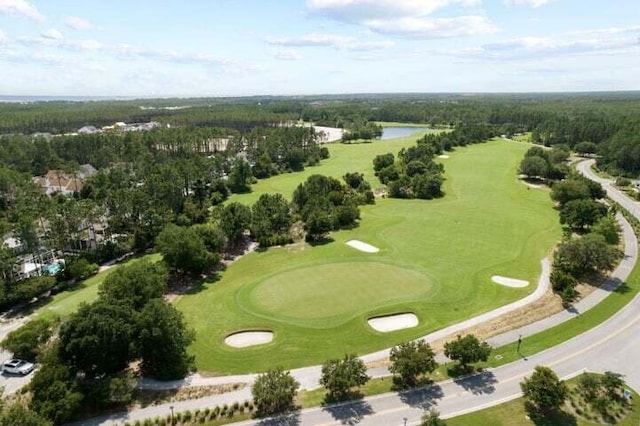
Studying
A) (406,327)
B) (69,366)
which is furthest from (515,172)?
(69,366)

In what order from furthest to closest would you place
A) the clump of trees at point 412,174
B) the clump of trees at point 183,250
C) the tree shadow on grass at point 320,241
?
the clump of trees at point 412,174 → the tree shadow on grass at point 320,241 → the clump of trees at point 183,250

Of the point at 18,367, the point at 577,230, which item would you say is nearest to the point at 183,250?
the point at 18,367

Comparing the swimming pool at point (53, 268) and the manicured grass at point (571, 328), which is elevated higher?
the swimming pool at point (53, 268)

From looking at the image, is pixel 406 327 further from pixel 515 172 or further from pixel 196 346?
pixel 515 172

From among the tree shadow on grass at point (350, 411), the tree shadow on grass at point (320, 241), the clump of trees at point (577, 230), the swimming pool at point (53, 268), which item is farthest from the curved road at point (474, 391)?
the tree shadow on grass at point (320, 241)

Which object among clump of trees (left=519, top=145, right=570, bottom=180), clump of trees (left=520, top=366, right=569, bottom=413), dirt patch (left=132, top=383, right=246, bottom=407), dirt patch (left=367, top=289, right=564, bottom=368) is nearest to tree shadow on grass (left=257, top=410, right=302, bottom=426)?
dirt patch (left=132, top=383, right=246, bottom=407)

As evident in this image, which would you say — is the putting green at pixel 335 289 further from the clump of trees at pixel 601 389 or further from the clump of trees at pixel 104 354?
the clump of trees at pixel 601 389
